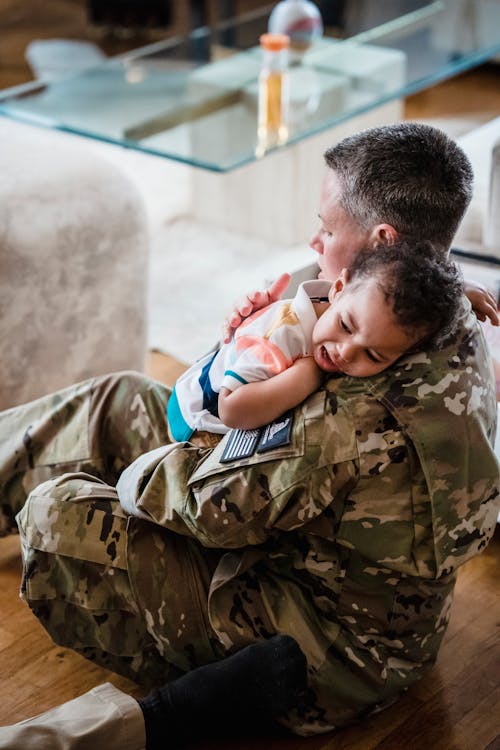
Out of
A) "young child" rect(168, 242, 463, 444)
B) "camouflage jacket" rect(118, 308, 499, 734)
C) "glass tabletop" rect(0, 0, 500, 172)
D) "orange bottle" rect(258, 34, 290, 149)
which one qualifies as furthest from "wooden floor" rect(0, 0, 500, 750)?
"orange bottle" rect(258, 34, 290, 149)

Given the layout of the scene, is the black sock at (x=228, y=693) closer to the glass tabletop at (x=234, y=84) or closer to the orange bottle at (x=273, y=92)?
the glass tabletop at (x=234, y=84)

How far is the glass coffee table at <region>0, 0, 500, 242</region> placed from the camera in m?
2.80

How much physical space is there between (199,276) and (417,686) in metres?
1.55

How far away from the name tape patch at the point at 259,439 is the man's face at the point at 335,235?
0.21 m

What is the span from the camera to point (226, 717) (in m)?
1.44

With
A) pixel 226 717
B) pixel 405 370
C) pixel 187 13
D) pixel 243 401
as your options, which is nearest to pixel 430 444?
pixel 405 370

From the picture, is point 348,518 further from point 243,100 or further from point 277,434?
point 243,100

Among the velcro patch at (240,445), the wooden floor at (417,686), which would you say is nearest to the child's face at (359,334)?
the velcro patch at (240,445)

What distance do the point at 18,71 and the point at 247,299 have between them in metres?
3.26

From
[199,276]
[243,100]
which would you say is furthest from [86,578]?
[243,100]

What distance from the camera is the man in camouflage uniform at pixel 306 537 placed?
1313mm

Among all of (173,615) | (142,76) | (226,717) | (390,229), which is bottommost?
(226,717)

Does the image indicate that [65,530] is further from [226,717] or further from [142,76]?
[142,76]

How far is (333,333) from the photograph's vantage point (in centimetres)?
131
